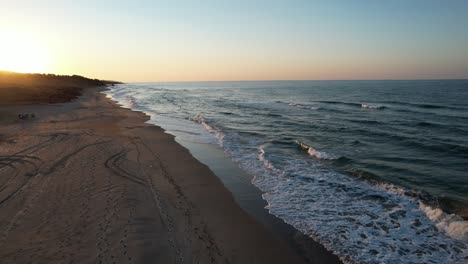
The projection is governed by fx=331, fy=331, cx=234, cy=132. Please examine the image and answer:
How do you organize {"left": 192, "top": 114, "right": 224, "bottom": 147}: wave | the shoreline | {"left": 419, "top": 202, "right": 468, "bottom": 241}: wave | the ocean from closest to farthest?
the shoreline
the ocean
{"left": 419, "top": 202, "right": 468, "bottom": 241}: wave
{"left": 192, "top": 114, "right": 224, "bottom": 147}: wave

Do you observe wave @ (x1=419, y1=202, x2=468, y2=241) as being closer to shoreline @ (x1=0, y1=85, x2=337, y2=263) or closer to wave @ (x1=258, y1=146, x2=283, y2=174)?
shoreline @ (x1=0, y1=85, x2=337, y2=263)

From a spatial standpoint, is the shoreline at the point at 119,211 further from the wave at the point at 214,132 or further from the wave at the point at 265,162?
the wave at the point at 214,132

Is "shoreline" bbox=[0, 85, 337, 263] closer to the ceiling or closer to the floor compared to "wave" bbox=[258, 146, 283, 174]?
closer to the ceiling

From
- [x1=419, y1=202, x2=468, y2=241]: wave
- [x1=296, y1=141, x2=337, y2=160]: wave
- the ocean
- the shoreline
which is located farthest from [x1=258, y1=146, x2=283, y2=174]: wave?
[x1=419, y1=202, x2=468, y2=241]: wave

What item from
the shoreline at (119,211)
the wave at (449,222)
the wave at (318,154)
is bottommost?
the wave at (449,222)

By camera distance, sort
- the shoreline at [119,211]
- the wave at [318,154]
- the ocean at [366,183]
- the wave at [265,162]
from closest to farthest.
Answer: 1. the shoreline at [119,211]
2. the ocean at [366,183]
3. the wave at [265,162]
4. the wave at [318,154]

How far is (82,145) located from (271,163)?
9.50 metres

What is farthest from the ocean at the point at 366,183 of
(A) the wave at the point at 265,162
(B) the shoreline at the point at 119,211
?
(B) the shoreline at the point at 119,211

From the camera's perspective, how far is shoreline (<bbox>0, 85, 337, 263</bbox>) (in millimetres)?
7047

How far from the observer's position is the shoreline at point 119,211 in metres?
7.05

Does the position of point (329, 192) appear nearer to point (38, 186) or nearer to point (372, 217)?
point (372, 217)

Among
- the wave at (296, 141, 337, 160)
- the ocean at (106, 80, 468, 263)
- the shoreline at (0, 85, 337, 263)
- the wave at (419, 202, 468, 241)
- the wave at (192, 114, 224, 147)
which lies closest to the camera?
the shoreline at (0, 85, 337, 263)

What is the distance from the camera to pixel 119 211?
8961mm

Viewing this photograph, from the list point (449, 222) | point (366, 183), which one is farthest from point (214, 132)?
point (449, 222)
